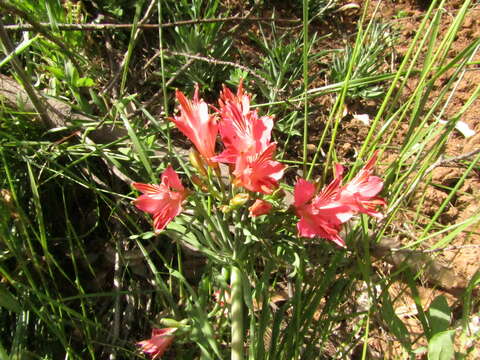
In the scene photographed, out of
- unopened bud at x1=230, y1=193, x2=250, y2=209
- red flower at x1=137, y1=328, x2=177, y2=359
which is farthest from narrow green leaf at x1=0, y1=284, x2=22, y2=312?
unopened bud at x1=230, y1=193, x2=250, y2=209

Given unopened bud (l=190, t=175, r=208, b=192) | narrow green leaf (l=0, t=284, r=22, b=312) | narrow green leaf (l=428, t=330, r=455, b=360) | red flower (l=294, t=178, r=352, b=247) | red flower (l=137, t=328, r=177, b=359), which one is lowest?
narrow green leaf (l=428, t=330, r=455, b=360)

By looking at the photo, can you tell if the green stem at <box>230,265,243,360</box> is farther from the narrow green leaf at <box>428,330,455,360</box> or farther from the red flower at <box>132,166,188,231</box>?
the narrow green leaf at <box>428,330,455,360</box>

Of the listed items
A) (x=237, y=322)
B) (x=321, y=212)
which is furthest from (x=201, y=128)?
(x=237, y=322)

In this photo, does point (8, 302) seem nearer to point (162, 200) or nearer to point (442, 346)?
point (162, 200)

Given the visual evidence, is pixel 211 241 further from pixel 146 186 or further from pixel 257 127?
pixel 257 127

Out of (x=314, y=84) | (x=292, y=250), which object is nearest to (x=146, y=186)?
(x=292, y=250)

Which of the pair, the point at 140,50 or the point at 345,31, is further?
the point at 345,31
